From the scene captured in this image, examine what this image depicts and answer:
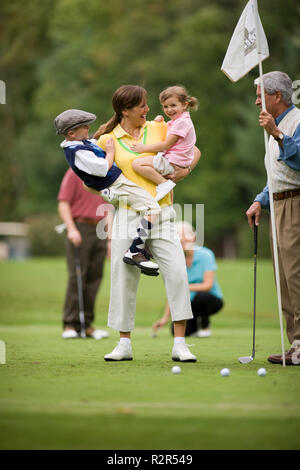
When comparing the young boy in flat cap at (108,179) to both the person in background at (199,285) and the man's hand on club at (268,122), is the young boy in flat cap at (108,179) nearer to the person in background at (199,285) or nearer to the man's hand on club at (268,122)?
the man's hand on club at (268,122)

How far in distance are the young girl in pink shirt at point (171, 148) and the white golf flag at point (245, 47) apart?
398mm

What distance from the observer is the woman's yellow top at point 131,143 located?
6.21 m

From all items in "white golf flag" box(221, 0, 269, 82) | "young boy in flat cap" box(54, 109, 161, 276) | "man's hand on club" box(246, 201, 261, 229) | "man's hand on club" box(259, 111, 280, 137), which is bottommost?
"man's hand on club" box(246, 201, 261, 229)

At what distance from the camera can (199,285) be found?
9.91 metres

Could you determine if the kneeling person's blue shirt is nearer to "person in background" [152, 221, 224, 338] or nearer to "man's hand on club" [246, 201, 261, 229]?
"person in background" [152, 221, 224, 338]

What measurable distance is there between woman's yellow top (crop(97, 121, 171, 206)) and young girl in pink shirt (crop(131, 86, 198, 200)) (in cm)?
5

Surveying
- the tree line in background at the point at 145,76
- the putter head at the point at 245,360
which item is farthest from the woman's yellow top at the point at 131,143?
the tree line in background at the point at 145,76

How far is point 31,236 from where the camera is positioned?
32.5 metres

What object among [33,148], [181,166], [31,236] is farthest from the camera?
[33,148]

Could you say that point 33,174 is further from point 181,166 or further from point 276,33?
point 181,166

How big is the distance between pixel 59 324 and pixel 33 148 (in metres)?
34.5

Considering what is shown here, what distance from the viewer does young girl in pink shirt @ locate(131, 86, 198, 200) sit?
241 inches

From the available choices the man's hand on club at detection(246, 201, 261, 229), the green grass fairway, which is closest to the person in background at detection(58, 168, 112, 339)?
the green grass fairway
